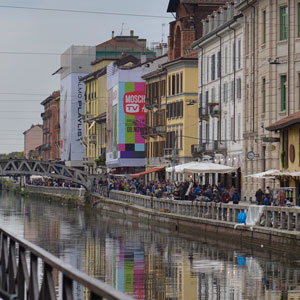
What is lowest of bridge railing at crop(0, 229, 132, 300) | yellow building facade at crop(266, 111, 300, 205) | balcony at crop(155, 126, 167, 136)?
bridge railing at crop(0, 229, 132, 300)

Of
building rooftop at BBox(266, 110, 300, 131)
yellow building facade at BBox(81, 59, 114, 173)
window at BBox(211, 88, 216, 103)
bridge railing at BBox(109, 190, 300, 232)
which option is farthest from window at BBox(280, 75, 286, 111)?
yellow building facade at BBox(81, 59, 114, 173)

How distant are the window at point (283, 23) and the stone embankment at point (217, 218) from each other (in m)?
10.8

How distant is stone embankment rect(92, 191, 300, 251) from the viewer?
124 ft

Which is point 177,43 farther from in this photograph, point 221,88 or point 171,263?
→ point 171,263

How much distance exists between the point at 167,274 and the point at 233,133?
126 feet

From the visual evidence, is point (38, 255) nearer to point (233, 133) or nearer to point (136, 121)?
point (233, 133)

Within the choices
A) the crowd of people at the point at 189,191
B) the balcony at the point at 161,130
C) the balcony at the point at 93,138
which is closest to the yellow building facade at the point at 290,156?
the crowd of people at the point at 189,191

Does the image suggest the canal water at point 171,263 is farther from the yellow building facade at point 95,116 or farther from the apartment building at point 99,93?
the yellow building facade at point 95,116

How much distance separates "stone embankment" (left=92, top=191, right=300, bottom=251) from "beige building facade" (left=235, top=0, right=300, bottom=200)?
540 centimetres

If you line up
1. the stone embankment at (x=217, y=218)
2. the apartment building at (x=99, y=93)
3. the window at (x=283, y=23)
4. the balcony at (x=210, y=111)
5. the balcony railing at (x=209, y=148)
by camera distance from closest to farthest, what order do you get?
the stone embankment at (x=217, y=218)
the window at (x=283, y=23)
the balcony railing at (x=209, y=148)
the balcony at (x=210, y=111)
the apartment building at (x=99, y=93)

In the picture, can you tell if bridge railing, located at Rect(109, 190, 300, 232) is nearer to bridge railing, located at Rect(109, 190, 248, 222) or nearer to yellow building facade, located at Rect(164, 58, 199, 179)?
bridge railing, located at Rect(109, 190, 248, 222)

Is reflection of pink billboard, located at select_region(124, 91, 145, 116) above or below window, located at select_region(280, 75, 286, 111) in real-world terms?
above

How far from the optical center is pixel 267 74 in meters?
57.7

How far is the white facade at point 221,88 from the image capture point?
6975 centimetres
